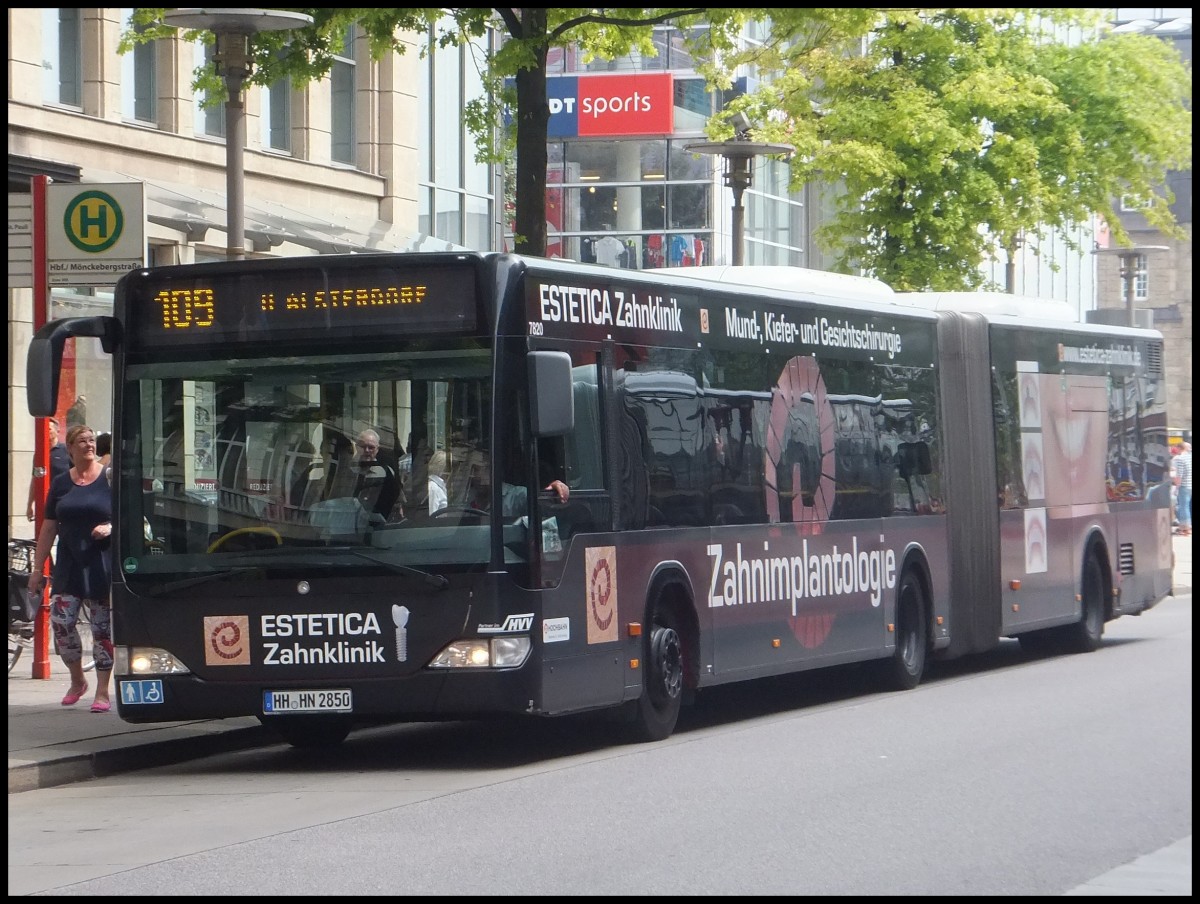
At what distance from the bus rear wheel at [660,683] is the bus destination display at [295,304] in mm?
2587

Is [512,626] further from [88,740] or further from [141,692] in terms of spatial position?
[88,740]

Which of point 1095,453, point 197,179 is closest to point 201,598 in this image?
point 1095,453

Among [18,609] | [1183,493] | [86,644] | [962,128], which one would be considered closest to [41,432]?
[18,609]

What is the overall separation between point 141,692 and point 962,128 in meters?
20.9

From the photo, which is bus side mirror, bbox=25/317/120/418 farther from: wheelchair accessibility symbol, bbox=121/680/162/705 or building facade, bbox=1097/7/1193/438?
building facade, bbox=1097/7/1193/438

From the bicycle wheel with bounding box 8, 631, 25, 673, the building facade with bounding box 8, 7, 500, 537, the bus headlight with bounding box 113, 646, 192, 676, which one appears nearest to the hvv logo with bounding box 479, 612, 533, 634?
the bus headlight with bounding box 113, 646, 192, 676

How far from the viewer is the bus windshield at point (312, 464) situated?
1159 centimetres

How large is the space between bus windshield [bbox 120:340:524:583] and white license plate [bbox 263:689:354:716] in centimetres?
69

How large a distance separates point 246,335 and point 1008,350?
30.6 ft

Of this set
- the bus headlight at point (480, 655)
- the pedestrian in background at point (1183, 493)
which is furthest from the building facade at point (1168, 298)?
the bus headlight at point (480, 655)

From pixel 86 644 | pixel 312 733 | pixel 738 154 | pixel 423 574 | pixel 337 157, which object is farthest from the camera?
pixel 337 157

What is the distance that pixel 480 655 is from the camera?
11.6 m

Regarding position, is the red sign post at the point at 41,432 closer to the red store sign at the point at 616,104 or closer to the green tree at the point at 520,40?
the green tree at the point at 520,40

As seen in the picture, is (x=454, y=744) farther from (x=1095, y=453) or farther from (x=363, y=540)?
(x=1095, y=453)
